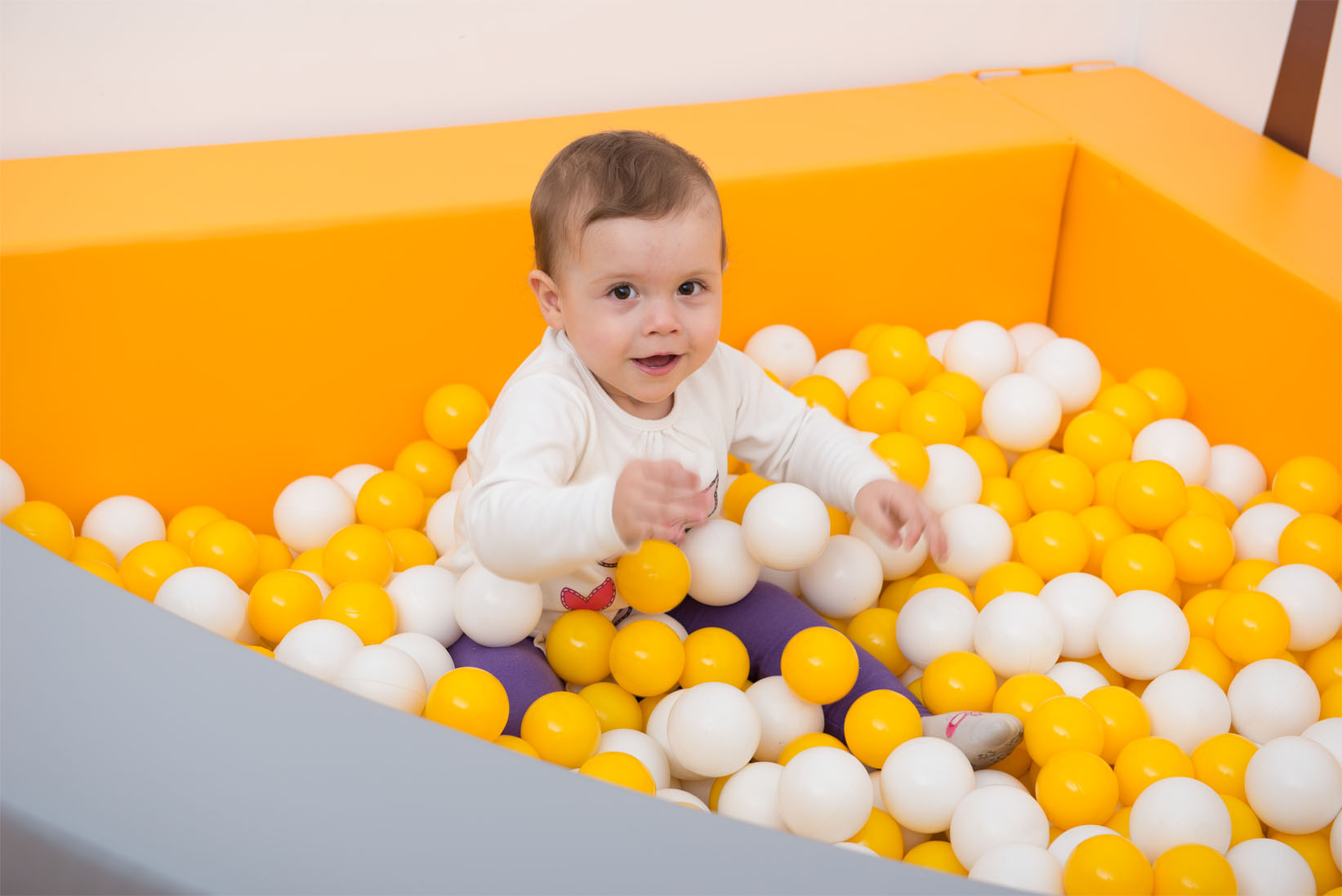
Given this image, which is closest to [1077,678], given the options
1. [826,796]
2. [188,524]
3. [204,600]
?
[826,796]

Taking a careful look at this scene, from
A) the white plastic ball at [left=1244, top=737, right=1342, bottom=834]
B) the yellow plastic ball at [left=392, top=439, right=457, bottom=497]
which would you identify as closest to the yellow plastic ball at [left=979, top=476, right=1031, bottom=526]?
the white plastic ball at [left=1244, top=737, right=1342, bottom=834]

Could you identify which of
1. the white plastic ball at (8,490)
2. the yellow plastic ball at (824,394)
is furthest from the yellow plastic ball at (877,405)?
the white plastic ball at (8,490)

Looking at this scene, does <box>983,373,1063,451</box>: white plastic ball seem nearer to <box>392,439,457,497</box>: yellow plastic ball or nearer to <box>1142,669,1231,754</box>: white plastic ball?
<box>1142,669,1231,754</box>: white plastic ball

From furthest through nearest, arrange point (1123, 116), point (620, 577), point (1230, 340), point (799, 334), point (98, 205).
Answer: point (1123, 116) → point (799, 334) → point (1230, 340) → point (98, 205) → point (620, 577)

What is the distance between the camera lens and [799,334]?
5.57 ft

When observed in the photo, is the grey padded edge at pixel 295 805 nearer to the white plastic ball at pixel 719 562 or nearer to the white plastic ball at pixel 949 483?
the white plastic ball at pixel 719 562

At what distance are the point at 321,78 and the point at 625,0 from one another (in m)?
0.44

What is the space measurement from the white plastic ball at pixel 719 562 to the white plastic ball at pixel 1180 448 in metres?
0.60

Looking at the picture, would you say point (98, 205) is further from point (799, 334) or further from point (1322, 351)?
point (1322, 351)

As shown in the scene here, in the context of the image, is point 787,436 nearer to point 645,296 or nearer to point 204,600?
point 645,296

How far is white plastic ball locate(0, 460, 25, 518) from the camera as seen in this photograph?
131cm

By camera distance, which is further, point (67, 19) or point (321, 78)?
point (321, 78)

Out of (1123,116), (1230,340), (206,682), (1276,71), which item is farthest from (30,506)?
(1276,71)

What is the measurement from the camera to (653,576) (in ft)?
3.87
